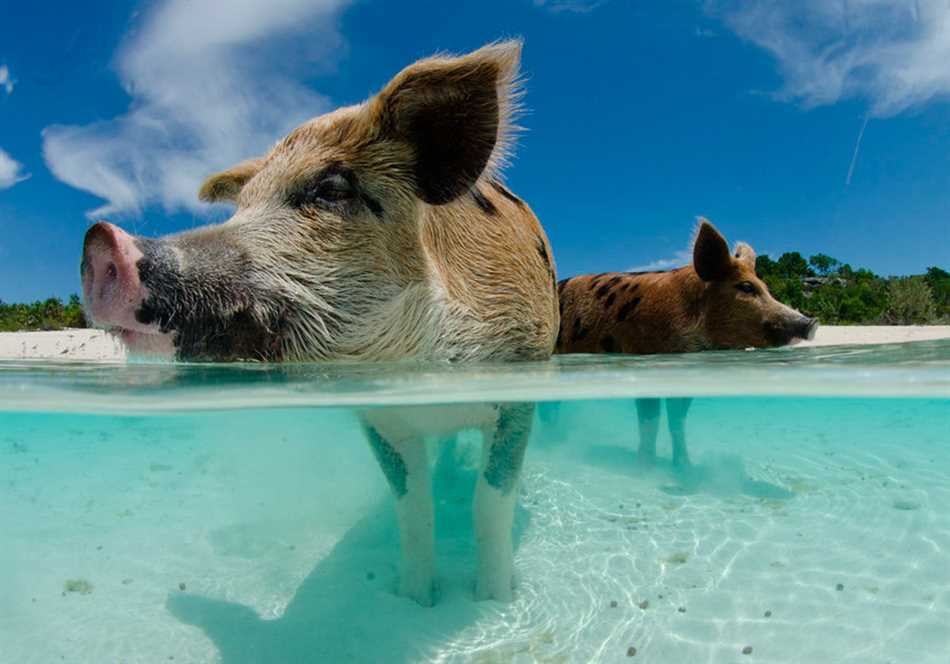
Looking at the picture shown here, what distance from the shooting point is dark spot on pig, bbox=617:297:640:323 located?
5.88 metres

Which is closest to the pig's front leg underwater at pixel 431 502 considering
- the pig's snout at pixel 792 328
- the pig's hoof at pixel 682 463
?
the pig's hoof at pixel 682 463

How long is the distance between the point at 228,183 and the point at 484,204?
1.44 metres

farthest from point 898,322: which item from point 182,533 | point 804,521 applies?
point 182,533

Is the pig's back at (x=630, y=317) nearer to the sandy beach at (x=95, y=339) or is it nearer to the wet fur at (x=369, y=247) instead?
the wet fur at (x=369, y=247)

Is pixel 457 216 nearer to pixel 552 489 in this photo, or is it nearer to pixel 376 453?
pixel 376 453

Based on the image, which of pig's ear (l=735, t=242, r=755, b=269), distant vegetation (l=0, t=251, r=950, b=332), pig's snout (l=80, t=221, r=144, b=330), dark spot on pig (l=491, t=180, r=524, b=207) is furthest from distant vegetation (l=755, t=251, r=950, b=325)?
pig's snout (l=80, t=221, r=144, b=330)

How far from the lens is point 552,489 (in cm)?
523

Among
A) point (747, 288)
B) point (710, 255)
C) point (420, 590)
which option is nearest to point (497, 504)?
point (420, 590)

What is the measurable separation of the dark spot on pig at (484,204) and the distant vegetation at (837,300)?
13.5 m

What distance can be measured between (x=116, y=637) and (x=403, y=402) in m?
2.03

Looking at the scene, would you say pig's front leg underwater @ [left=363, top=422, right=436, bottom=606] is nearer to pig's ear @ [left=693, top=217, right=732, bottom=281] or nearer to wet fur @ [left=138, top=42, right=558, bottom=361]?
wet fur @ [left=138, top=42, right=558, bottom=361]

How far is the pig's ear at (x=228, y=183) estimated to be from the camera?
11.6 feet

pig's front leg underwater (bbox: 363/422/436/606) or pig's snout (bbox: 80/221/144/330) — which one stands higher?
pig's snout (bbox: 80/221/144/330)

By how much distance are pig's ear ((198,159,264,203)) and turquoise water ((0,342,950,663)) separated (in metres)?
1.08
